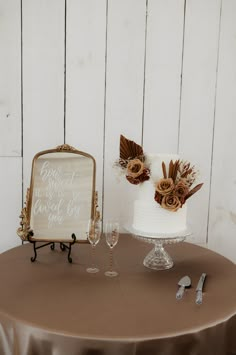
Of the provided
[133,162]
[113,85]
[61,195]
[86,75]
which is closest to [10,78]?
[86,75]

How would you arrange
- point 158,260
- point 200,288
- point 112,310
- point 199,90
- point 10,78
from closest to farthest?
point 112,310 → point 200,288 → point 158,260 → point 10,78 → point 199,90

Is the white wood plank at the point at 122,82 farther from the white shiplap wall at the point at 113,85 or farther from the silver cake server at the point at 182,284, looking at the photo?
the silver cake server at the point at 182,284

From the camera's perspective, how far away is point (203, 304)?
1.04 m

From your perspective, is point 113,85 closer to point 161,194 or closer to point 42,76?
point 42,76

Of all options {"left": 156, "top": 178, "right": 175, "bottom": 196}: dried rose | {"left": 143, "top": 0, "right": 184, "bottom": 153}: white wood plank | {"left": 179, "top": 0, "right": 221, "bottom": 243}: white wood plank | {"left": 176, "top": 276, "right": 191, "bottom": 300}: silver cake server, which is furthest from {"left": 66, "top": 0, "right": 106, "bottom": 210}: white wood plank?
{"left": 176, "top": 276, "right": 191, "bottom": 300}: silver cake server

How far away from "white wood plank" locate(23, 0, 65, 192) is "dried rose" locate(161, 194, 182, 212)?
0.73 metres

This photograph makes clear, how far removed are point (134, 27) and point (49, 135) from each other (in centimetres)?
64

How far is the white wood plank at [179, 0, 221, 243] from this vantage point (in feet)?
5.78

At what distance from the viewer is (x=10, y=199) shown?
5.77ft

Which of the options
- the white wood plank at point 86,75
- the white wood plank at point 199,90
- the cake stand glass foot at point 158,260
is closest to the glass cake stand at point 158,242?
the cake stand glass foot at point 158,260

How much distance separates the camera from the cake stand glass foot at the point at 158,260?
1.31 m

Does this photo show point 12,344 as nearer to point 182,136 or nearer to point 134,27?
point 182,136

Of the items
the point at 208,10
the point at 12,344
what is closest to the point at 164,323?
the point at 12,344

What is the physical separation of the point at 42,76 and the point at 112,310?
1.14 meters
